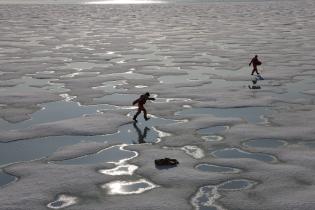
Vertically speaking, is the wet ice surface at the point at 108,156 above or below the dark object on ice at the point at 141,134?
below

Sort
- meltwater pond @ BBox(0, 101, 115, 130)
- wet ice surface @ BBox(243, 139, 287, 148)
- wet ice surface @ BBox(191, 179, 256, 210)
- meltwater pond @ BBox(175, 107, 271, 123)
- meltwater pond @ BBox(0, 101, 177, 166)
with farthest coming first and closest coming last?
meltwater pond @ BBox(175, 107, 271, 123) < meltwater pond @ BBox(0, 101, 115, 130) < wet ice surface @ BBox(243, 139, 287, 148) < meltwater pond @ BBox(0, 101, 177, 166) < wet ice surface @ BBox(191, 179, 256, 210)

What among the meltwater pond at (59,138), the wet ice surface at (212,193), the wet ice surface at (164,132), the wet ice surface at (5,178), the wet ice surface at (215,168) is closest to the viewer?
the wet ice surface at (212,193)

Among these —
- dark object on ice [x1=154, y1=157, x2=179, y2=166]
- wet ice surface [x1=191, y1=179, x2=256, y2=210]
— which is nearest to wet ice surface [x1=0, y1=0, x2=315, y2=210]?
wet ice surface [x1=191, y1=179, x2=256, y2=210]

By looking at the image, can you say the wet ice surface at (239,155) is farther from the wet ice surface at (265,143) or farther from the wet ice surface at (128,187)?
the wet ice surface at (128,187)

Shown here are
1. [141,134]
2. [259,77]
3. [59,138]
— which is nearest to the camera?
[59,138]

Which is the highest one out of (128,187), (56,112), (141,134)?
(56,112)

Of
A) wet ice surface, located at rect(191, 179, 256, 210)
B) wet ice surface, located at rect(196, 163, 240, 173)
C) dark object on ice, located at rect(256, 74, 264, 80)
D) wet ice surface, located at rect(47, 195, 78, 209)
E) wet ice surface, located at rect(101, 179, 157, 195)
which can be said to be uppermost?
dark object on ice, located at rect(256, 74, 264, 80)

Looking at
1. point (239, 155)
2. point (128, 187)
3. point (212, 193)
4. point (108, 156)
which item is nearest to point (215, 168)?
point (239, 155)

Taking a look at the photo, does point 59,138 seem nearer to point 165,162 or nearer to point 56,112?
point 56,112

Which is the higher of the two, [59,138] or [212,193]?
[59,138]

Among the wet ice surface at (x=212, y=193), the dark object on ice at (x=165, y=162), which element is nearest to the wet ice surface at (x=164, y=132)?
the wet ice surface at (x=212, y=193)

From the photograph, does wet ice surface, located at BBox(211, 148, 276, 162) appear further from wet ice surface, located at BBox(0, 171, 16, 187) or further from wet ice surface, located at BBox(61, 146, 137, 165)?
wet ice surface, located at BBox(0, 171, 16, 187)

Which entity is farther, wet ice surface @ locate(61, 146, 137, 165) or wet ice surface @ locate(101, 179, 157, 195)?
wet ice surface @ locate(61, 146, 137, 165)

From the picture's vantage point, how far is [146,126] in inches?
486
